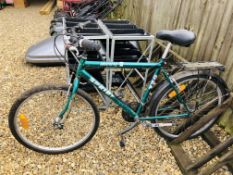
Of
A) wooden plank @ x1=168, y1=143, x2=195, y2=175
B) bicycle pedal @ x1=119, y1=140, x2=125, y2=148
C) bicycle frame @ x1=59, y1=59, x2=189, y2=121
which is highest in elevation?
bicycle frame @ x1=59, y1=59, x2=189, y2=121

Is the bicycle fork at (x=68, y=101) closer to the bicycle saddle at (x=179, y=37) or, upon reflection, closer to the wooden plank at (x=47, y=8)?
the bicycle saddle at (x=179, y=37)

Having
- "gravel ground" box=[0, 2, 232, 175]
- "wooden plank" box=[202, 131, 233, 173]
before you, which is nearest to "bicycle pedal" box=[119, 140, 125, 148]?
"gravel ground" box=[0, 2, 232, 175]

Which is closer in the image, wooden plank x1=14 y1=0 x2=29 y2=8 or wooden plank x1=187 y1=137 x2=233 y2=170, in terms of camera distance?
wooden plank x1=187 y1=137 x2=233 y2=170

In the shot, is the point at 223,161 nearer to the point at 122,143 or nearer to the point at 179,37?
the point at 122,143

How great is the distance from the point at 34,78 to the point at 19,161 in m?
1.96

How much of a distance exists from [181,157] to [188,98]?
2.32 ft

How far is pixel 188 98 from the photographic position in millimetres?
2682

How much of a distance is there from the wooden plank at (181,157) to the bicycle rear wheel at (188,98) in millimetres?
162

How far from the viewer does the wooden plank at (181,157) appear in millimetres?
2393

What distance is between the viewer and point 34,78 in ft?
13.4

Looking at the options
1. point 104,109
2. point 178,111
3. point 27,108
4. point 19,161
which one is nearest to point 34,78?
point 27,108

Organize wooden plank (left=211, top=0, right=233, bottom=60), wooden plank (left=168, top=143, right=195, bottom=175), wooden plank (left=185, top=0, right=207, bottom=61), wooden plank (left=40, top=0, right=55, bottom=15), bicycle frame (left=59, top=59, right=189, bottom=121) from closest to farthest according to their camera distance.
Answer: bicycle frame (left=59, top=59, right=189, bottom=121), wooden plank (left=168, top=143, right=195, bottom=175), wooden plank (left=211, top=0, right=233, bottom=60), wooden plank (left=185, top=0, right=207, bottom=61), wooden plank (left=40, top=0, right=55, bottom=15)

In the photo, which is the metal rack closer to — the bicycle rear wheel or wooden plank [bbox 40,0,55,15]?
the bicycle rear wheel

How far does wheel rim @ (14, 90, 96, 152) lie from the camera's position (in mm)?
2553
